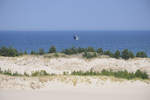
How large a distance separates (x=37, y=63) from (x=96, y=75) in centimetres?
454

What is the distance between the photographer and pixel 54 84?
10.4 m

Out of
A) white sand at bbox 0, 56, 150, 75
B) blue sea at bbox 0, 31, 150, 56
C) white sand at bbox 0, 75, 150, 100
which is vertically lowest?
blue sea at bbox 0, 31, 150, 56

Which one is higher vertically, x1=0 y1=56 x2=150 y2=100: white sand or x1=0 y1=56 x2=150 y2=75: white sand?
x1=0 y1=56 x2=150 y2=75: white sand

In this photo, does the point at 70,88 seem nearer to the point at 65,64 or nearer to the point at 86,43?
the point at 65,64

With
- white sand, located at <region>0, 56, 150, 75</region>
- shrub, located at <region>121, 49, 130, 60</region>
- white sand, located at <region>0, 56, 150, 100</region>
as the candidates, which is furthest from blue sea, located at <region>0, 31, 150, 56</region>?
white sand, located at <region>0, 56, 150, 100</region>

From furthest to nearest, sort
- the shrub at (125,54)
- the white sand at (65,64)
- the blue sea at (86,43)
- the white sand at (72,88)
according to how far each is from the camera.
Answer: the blue sea at (86,43)
the shrub at (125,54)
the white sand at (65,64)
the white sand at (72,88)

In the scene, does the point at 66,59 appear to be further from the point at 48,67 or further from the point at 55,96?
the point at 55,96

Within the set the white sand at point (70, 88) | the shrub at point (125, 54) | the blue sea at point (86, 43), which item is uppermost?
the shrub at point (125, 54)

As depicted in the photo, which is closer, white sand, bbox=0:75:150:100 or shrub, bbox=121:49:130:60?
white sand, bbox=0:75:150:100

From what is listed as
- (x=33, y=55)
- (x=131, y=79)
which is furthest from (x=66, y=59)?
(x=131, y=79)

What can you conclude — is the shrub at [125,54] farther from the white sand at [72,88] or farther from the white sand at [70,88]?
the white sand at [70,88]

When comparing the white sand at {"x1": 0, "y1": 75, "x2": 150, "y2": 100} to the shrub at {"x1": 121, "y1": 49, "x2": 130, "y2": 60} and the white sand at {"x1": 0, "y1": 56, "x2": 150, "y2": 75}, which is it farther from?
the shrub at {"x1": 121, "y1": 49, "x2": 130, "y2": 60}

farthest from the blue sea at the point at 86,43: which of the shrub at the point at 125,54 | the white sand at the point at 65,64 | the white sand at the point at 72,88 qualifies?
the white sand at the point at 72,88

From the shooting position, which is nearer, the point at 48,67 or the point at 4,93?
the point at 4,93
